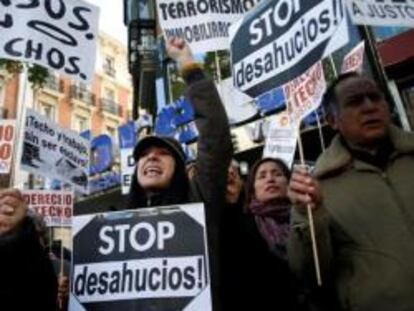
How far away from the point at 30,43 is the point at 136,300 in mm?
2096

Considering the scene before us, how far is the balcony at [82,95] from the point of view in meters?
36.3

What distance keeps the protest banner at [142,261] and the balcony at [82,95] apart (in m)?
34.1

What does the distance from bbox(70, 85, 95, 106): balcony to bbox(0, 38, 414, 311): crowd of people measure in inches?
1329

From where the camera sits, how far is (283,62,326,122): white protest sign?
10.7 ft

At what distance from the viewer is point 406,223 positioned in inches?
98.8

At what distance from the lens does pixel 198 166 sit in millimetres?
3016

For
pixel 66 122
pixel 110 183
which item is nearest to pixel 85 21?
pixel 110 183

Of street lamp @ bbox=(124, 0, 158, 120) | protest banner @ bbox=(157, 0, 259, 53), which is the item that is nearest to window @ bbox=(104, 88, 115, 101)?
street lamp @ bbox=(124, 0, 158, 120)

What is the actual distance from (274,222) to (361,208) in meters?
0.87

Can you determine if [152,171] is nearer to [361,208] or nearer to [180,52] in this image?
[180,52]

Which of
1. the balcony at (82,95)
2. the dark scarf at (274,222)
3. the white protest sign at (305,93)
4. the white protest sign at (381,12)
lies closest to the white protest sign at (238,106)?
the white protest sign at (381,12)

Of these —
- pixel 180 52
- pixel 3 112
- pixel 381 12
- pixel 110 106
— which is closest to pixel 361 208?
pixel 180 52

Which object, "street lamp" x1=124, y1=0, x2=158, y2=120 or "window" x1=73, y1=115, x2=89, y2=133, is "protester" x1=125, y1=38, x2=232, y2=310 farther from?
"window" x1=73, y1=115, x2=89, y2=133

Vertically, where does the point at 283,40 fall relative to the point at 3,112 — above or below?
below
